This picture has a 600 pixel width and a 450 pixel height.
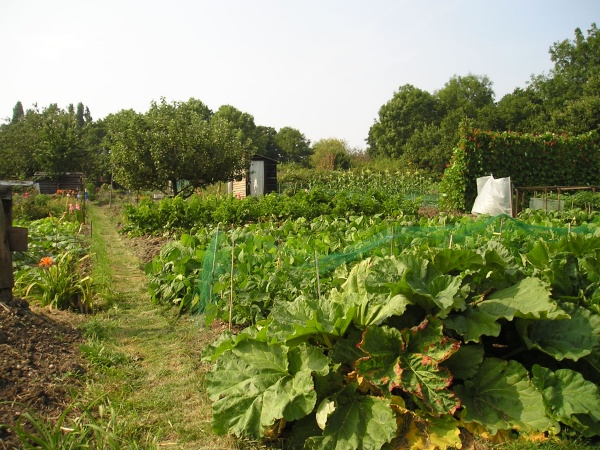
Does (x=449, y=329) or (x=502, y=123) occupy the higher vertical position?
(x=502, y=123)

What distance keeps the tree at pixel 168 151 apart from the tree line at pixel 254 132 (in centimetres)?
4

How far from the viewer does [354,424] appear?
8.68 ft

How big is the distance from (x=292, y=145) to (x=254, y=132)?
5610 millimetres

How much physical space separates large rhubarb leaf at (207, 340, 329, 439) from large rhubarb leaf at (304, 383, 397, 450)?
0.14 m

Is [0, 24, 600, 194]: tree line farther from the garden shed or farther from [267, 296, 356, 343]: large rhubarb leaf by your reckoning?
[267, 296, 356, 343]: large rhubarb leaf

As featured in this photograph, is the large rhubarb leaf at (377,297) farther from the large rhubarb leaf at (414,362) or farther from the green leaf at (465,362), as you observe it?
the green leaf at (465,362)

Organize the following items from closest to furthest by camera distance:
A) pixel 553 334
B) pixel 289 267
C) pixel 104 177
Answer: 1. pixel 553 334
2. pixel 289 267
3. pixel 104 177

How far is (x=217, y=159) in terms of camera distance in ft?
63.7

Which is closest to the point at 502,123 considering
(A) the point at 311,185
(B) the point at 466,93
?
(B) the point at 466,93

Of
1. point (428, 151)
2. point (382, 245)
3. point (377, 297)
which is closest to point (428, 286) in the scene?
point (377, 297)

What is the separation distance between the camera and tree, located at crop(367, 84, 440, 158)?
2093 inches

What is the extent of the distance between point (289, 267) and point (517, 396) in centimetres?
240

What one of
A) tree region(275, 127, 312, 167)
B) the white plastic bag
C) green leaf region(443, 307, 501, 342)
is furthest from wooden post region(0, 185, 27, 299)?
tree region(275, 127, 312, 167)

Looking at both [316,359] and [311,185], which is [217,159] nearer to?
[311,185]
